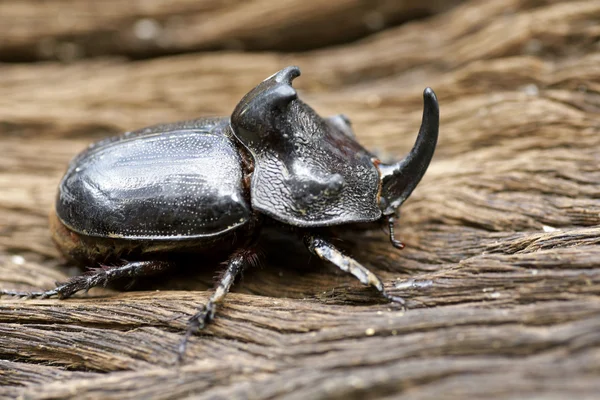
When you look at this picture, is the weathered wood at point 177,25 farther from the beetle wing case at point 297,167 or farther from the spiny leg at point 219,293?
the spiny leg at point 219,293

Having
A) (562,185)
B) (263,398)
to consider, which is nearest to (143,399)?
(263,398)

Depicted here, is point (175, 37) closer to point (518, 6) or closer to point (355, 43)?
point (355, 43)

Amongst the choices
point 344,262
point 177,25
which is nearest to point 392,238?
point 344,262

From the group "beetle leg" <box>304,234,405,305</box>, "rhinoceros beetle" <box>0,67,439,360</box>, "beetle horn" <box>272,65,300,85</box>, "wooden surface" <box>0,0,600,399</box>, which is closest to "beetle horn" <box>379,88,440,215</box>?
"rhinoceros beetle" <box>0,67,439,360</box>

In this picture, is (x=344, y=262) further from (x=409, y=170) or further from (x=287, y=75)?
(x=287, y=75)

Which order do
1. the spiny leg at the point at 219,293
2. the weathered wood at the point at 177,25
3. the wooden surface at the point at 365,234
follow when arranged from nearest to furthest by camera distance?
the wooden surface at the point at 365,234
the spiny leg at the point at 219,293
the weathered wood at the point at 177,25

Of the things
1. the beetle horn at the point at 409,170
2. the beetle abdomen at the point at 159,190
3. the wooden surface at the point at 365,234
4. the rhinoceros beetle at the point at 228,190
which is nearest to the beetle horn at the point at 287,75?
the rhinoceros beetle at the point at 228,190

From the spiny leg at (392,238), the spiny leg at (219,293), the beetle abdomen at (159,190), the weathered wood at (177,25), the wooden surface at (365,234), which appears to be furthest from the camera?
the weathered wood at (177,25)
